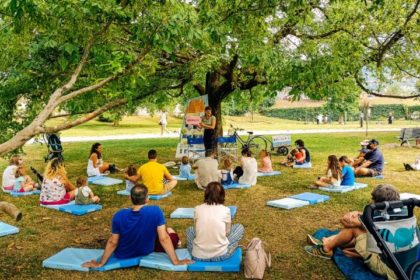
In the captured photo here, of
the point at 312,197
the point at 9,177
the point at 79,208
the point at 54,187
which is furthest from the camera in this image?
the point at 9,177

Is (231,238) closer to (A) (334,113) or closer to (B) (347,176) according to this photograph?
(B) (347,176)

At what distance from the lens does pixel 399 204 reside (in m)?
4.42

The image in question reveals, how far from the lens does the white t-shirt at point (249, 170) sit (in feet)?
37.3

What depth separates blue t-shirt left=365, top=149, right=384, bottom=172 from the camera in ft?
40.7

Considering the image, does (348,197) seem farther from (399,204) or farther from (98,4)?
(98,4)

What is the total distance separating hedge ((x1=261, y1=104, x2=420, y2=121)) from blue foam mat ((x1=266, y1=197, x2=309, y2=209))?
47.6 m

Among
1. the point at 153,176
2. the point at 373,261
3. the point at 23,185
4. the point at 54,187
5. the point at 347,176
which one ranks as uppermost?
the point at 153,176

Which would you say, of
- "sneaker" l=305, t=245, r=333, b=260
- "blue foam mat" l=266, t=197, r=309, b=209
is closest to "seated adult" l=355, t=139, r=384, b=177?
"blue foam mat" l=266, t=197, r=309, b=209

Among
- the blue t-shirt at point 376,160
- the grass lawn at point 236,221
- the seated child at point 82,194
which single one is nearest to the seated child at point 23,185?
the grass lawn at point 236,221

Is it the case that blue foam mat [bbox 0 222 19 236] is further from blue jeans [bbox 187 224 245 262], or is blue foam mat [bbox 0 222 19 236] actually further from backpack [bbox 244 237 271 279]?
backpack [bbox 244 237 271 279]

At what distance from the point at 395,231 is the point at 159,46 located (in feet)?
12.6

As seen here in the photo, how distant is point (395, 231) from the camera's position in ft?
15.1

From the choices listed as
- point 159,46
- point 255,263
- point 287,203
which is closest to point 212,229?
point 255,263

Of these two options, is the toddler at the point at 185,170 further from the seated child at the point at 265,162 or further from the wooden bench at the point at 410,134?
the wooden bench at the point at 410,134
